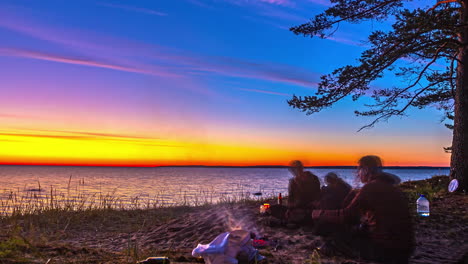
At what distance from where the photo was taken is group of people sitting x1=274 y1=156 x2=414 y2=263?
5.36 metres

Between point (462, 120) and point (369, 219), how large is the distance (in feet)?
30.3

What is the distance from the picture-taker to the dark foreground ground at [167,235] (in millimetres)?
5512

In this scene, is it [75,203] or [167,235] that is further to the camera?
[75,203]

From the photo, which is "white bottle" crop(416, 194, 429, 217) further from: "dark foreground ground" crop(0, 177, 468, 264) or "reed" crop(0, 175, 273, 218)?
"reed" crop(0, 175, 273, 218)

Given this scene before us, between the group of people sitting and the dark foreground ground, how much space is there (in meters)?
0.31

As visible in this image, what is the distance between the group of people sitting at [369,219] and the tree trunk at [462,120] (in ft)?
26.1

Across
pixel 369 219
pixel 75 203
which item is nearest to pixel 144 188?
pixel 75 203

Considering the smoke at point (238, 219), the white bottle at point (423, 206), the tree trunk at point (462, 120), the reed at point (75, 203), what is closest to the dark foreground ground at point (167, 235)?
the smoke at point (238, 219)

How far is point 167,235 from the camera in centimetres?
862

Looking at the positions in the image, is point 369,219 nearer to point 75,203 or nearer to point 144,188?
point 75,203

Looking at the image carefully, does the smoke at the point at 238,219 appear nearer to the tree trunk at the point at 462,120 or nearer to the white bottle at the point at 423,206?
the white bottle at the point at 423,206

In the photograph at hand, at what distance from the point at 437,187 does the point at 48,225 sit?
1269 cm

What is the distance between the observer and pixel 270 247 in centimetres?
685

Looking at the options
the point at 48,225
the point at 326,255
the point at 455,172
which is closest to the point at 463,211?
the point at 455,172
